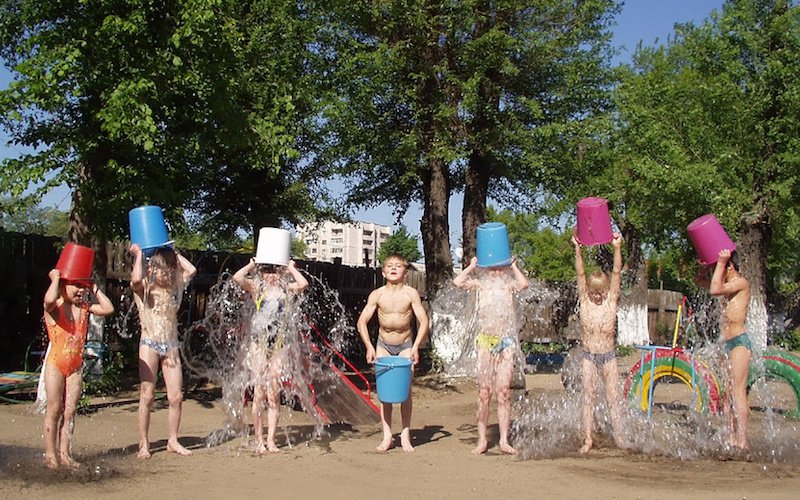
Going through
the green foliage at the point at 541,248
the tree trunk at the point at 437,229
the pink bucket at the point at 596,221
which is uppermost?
the green foliage at the point at 541,248

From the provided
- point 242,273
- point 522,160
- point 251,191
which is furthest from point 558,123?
point 242,273

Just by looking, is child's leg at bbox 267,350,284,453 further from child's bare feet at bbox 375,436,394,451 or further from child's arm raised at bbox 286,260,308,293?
child's bare feet at bbox 375,436,394,451

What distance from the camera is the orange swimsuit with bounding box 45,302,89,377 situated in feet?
21.1

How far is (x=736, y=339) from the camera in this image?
24.8 ft

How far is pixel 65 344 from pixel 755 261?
13.3 m

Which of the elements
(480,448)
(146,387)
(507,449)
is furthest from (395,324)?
(146,387)

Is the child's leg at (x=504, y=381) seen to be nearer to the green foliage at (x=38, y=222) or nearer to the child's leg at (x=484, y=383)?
the child's leg at (x=484, y=383)

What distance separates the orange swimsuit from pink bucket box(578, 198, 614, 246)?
177 inches

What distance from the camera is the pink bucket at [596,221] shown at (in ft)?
25.0

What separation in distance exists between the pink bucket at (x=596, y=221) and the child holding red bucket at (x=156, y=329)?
3.75m

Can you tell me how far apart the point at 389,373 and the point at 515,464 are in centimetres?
138

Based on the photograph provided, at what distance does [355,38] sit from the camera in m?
15.6

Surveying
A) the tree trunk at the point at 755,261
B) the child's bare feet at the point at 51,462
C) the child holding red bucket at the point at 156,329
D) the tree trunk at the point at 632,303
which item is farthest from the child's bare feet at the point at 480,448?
the tree trunk at the point at 632,303

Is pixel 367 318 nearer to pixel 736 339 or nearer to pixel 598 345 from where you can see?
pixel 598 345
